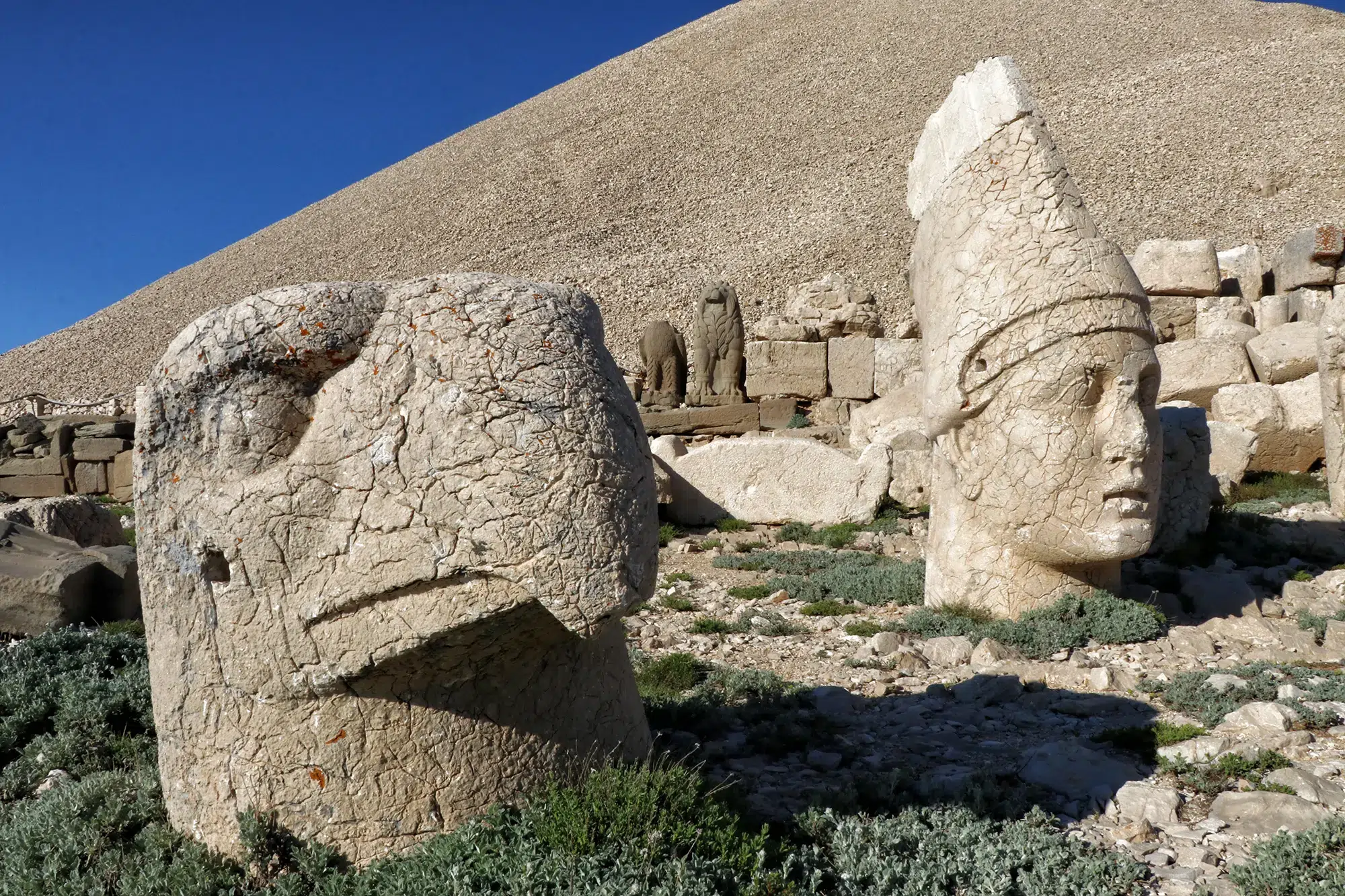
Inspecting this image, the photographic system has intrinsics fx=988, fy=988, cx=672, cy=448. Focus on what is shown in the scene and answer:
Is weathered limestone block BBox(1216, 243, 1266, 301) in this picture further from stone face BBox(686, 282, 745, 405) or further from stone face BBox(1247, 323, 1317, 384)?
stone face BBox(686, 282, 745, 405)

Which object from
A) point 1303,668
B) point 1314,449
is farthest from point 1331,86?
point 1303,668

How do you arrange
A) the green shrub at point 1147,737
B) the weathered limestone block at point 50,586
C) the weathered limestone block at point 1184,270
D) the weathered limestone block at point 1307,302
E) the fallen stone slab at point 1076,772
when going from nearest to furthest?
the fallen stone slab at point 1076,772 < the green shrub at point 1147,737 < the weathered limestone block at point 50,586 < the weathered limestone block at point 1307,302 < the weathered limestone block at point 1184,270

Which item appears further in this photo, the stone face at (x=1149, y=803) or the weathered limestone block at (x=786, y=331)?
the weathered limestone block at (x=786, y=331)

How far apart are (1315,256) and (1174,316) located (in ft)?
7.51

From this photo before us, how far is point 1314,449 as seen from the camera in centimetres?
1059

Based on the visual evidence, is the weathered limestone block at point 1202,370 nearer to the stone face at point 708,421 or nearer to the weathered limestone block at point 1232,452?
the weathered limestone block at point 1232,452

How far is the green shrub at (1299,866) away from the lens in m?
2.85

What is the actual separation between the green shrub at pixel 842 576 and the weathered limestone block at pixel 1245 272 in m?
12.1

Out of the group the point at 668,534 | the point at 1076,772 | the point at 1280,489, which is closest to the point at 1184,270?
the point at 1280,489

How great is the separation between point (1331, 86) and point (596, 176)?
2896 centimetres

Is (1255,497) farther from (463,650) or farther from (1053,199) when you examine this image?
(463,650)

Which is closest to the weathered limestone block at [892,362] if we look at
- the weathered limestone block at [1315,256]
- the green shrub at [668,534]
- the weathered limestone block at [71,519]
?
the weathered limestone block at [1315,256]

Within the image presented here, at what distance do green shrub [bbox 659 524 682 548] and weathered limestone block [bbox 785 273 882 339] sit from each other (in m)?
7.50

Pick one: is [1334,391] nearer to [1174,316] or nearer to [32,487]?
[1174,316]
